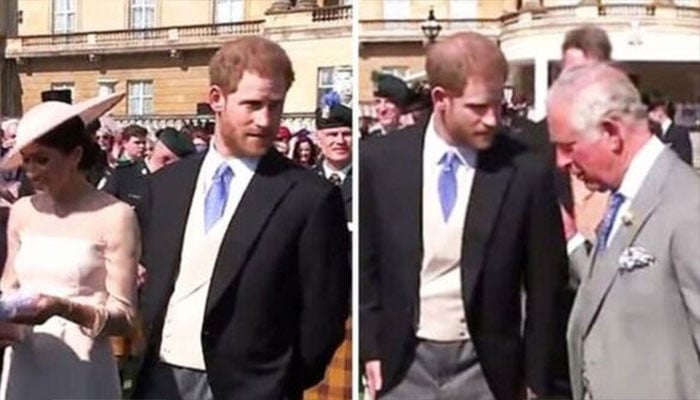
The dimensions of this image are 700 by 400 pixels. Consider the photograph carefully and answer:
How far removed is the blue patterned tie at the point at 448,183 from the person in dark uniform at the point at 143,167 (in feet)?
2.20

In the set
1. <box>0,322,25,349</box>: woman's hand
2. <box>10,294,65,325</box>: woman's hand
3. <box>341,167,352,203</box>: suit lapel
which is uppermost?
<box>341,167,352,203</box>: suit lapel

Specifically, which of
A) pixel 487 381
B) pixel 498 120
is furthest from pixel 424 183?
pixel 487 381

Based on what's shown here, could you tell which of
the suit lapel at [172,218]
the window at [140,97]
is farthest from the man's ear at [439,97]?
the window at [140,97]

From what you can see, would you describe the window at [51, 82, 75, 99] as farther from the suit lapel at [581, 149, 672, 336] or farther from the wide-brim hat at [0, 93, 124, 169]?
the suit lapel at [581, 149, 672, 336]

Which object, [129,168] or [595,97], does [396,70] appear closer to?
[595,97]

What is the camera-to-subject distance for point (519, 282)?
11.2ft

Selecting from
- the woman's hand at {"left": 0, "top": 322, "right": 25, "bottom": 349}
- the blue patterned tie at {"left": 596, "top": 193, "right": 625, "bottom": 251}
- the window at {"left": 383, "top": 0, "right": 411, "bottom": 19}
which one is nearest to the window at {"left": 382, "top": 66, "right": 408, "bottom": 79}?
the window at {"left": 383, "top": 0, "right": 411, "bottom": 19}

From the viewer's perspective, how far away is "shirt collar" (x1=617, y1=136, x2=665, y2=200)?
3119 mm

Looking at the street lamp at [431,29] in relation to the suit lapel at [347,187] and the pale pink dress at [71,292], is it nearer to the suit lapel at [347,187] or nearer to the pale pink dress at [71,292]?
the suit lapel at [347,187]

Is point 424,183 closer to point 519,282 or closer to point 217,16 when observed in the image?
point 519,282

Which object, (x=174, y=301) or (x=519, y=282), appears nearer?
(x=519, y=282)

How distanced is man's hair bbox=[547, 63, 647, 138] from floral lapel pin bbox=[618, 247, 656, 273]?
26cm

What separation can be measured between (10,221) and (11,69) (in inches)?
16.7

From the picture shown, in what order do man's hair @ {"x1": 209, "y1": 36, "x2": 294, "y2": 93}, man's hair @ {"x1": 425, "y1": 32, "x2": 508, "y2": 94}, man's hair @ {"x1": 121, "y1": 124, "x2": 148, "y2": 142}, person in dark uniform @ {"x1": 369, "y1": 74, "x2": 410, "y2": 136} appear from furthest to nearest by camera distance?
man's hair @ {"x1": 121, "y1": 124, "x2": 148, "y2": 142} < man's hair @ {"x1": 209, "y1": 36, "x2": 294, "y2": 93} < person in dark uniform @ {"x1": 369, "y1": 74, "x2": 410, "y2": 136} < man's hair @ {"x1": 425, "y1": 32, "x2": 508, "y2": 94}
